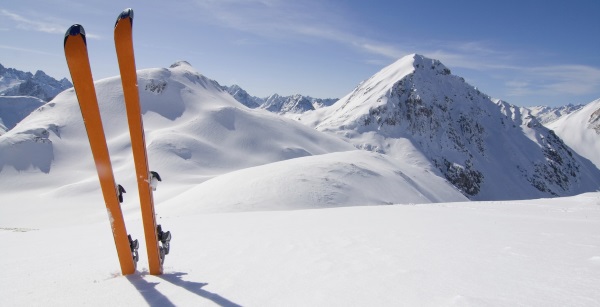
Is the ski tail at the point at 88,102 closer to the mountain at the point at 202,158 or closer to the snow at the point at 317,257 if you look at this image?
the snow at the point at 317,257

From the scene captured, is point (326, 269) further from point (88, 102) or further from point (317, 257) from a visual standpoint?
point (88, 102)

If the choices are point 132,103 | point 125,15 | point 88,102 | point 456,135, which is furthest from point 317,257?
point 456,135

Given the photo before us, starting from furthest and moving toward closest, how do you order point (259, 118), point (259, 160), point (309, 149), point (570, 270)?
point (259, 118) → point (309, 149) → point (259, 160) → point (570, 270)

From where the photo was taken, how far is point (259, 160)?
8056cm

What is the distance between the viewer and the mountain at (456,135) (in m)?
131

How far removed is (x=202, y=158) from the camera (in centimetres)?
7369

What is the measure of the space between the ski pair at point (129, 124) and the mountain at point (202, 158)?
58.8 ft

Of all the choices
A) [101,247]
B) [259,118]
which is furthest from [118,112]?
[101,247]

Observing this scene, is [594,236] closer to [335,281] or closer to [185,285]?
[335,281]

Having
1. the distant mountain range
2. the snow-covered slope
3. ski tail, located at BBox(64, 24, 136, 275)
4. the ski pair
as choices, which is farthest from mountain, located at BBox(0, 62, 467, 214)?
ski tail, located at BBox(64, 24, 136, 275)

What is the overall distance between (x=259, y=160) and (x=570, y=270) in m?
75.7

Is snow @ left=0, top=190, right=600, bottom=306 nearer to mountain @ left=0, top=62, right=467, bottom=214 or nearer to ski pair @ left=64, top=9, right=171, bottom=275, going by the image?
ski pair @ left=64, top=9, right=171, bottom=275

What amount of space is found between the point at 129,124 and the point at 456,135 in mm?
158493

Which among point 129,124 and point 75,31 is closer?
point 75,31
